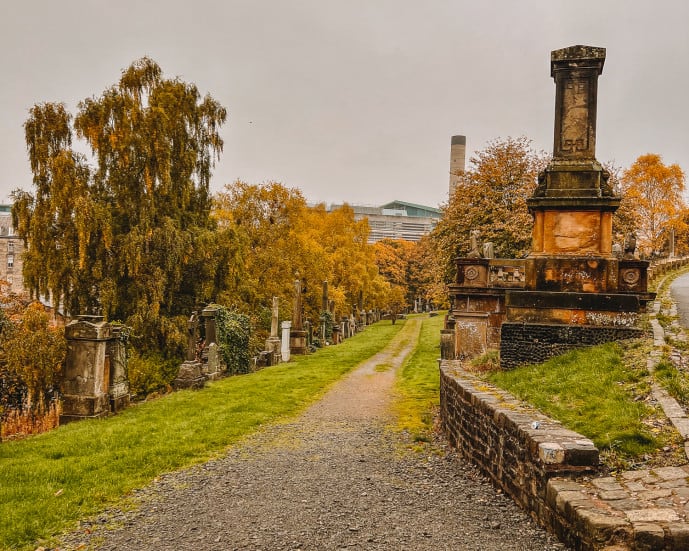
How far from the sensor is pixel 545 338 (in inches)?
310

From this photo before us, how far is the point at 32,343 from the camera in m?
10.8

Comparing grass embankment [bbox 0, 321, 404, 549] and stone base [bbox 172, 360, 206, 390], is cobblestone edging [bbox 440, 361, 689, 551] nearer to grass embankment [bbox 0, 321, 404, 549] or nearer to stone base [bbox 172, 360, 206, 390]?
grass embankment [bbox 0, 321, 404, 549]

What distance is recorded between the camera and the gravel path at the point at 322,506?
426 centimetres

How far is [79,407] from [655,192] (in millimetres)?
48345

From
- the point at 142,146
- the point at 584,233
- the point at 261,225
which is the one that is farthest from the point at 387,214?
the point at 584,233

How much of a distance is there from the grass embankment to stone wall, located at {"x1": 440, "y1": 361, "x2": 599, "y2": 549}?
3486 mm

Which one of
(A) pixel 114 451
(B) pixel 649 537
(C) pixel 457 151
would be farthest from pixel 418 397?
(C) pixel 457 151

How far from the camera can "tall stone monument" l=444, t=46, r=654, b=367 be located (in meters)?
7.73

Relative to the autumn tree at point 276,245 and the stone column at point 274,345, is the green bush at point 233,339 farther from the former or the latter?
the autumn tree at point 276,245

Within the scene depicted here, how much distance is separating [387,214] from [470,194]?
9512 centimetres

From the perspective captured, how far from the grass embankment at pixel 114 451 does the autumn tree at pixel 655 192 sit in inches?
1642

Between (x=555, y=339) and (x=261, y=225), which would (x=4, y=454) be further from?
(x=261, y=225)

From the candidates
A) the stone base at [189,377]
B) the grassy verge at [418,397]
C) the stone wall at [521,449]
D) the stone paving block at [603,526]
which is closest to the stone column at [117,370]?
the stone base at [189,377]

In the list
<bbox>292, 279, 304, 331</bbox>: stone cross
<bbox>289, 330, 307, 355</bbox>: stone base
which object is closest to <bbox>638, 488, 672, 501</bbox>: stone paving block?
<bbox>289, 330, 307, 355</bbox>: stone base
